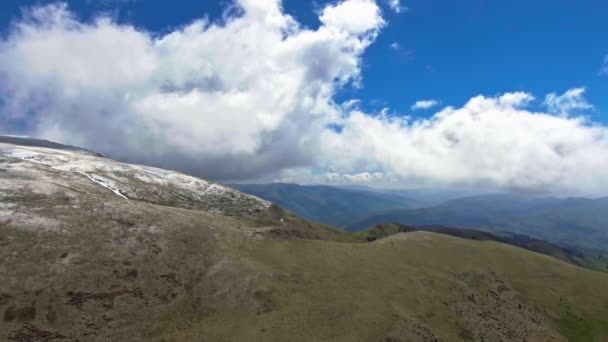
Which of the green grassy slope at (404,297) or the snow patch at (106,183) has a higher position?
the snow patch at (106,183)

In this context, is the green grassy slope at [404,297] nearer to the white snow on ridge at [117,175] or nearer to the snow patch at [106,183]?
the snow patch at [106,183]

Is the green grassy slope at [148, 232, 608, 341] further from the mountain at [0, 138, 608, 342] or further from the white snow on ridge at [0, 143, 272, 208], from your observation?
the white snow on ridge at [0, 143, 272, 208]

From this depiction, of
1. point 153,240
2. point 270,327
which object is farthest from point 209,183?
point 270,327

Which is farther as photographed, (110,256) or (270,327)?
(110,256)

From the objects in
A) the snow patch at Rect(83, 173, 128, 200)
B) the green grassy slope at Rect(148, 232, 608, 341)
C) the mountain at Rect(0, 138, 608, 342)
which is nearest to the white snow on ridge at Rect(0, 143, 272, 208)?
the snow patch at Rect(83, 173, 128, 200)

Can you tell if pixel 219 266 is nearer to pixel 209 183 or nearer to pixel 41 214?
pixel 41 214

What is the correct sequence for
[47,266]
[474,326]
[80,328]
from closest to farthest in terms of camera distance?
1. [80,328]
2. [47,266]
3. [474,326]

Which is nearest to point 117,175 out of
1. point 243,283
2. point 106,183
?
point 106,183

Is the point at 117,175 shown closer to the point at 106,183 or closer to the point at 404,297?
the point at 106,183

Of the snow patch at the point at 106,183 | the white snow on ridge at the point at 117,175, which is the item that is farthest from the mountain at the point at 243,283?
the white snow on ridge at the point at 117,175
